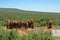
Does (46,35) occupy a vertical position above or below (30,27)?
above

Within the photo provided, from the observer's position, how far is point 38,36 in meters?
Result: 19.6

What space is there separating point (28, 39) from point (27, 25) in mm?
23259

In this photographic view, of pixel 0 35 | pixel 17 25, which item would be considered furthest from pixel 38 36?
pixel 17 25

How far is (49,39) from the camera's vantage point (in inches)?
769

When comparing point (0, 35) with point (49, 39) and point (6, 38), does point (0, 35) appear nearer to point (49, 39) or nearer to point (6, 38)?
point (6, 38)

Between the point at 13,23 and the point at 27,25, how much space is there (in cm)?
225

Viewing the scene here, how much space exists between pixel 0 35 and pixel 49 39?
4370mm

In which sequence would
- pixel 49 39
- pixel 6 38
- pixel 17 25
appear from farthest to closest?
pixel 17 25 → pixel 6 38 → pixel 49 39

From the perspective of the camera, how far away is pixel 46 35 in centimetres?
1977

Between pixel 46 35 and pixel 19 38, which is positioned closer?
pixel 46 35

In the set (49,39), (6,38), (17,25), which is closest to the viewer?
(49,39)

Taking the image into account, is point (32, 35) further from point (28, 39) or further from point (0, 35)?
point (0, 35)

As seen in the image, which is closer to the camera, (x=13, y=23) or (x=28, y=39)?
(x=28, y=39)

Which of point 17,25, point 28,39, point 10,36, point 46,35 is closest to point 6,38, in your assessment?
point 10,36
